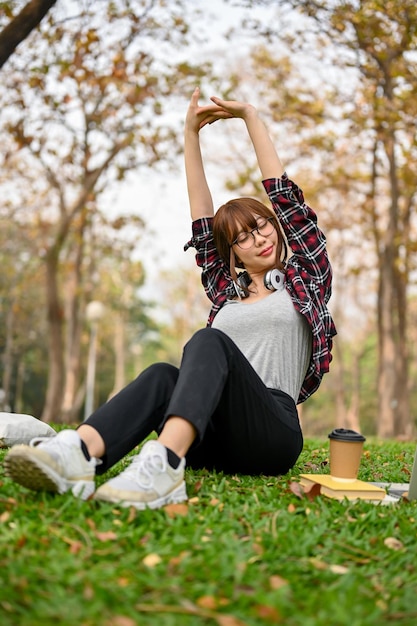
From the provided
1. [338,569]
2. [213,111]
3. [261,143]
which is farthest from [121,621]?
[213,111]

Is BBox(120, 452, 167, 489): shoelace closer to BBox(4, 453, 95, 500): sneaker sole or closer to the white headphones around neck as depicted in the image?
BBox(4, 453, 95, 500): sneaker sole

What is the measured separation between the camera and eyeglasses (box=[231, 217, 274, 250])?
112 inches

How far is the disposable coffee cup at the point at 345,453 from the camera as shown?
2377mm

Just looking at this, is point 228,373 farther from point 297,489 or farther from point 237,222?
point 237,222

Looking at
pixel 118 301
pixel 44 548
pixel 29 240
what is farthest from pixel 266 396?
pixel 118 301

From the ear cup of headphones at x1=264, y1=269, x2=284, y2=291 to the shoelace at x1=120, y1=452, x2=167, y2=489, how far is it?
3.60 feet

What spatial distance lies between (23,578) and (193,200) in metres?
2.05

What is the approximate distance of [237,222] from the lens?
2855mm

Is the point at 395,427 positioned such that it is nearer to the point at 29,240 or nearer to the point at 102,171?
the point at 102,171

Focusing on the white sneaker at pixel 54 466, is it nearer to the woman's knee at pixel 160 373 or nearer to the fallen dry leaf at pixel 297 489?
the woman's knee at pixel 160 373

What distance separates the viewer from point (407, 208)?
1173 centimetres

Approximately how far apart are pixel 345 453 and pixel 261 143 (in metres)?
1.38

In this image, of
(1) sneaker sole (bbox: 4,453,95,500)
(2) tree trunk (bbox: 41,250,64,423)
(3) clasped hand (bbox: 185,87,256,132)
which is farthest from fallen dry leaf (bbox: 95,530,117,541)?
(2) tree trunk (bbox: 41,250,64,423)

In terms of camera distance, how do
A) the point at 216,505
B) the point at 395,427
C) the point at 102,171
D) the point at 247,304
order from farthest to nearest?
1. the point at 102,171
2. the point at 395,427
3. the point at 247,304
4. the point at 216,505
